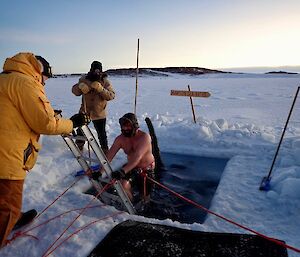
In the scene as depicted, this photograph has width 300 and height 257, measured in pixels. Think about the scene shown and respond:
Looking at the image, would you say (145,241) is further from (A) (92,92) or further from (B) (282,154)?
(B) (282,154)

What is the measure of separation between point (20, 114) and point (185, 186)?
A: 11.4ft

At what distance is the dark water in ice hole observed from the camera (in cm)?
477

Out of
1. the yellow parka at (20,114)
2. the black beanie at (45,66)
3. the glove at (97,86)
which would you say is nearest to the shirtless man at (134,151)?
the glove at (97,86)

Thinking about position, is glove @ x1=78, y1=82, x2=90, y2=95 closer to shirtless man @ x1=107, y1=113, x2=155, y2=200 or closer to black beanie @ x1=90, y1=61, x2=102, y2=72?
black beanie @ x1=90, y1=61, x2=102, y2=72

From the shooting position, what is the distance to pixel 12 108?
290 centimetres

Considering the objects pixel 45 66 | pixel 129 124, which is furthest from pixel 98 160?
pixel 45 66

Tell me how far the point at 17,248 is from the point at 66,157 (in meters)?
3.32

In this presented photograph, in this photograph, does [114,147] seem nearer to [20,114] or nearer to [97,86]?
[97,86]

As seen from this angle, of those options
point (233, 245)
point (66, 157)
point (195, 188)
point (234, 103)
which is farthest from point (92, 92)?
point (234, 103)

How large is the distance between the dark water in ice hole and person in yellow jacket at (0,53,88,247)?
2.13 meters

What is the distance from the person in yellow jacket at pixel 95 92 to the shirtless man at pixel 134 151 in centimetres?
135

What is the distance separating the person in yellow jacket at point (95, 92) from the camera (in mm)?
5824

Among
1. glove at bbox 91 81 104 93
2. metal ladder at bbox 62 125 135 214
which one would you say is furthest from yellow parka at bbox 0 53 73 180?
glove at bbox 91 81 104 93

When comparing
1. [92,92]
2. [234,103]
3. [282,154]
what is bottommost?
[234,103]
